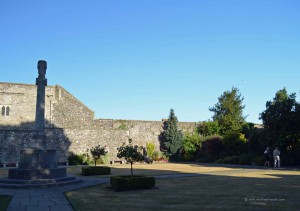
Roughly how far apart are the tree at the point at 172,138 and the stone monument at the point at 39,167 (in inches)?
864

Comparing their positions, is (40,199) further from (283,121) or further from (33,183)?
(283,121)

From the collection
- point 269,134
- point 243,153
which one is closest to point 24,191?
point 269,134

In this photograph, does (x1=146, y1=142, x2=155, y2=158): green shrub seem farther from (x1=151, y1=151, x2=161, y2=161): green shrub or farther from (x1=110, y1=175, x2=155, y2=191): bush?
(x1=110, y1=175, x2=155, y2=191): bush

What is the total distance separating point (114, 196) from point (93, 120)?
91.3ft

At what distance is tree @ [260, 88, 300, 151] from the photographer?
25.3 m

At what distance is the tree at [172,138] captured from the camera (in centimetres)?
3678

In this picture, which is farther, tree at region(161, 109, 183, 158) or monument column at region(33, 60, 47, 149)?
tree at region(161, 109, 183, 158)

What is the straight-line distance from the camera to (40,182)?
46.7 feet

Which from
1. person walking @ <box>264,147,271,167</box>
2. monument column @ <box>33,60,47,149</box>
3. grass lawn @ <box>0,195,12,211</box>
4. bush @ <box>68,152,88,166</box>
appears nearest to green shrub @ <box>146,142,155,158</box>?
bush @ <box>68,152,88,166</box>

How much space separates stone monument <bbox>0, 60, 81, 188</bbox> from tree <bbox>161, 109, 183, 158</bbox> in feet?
72.0

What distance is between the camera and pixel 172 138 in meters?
37.2

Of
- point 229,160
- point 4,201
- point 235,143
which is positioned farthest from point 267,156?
point 4,201

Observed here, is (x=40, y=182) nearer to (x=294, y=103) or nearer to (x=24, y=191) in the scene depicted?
(x=24, y=191)

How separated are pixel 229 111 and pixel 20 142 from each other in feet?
75.9
